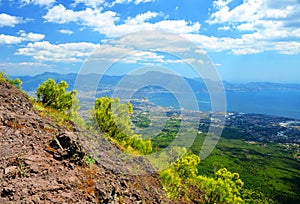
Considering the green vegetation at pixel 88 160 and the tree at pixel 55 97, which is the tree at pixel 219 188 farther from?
the green vegetation at pixel 88 160

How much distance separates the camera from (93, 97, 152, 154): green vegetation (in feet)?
80.7

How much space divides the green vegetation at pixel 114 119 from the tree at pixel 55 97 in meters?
2.41

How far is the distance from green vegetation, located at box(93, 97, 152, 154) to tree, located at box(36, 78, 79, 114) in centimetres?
241

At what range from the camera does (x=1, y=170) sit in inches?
317

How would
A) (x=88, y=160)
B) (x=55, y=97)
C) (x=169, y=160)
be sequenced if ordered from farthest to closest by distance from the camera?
(x=169, y=160)
(x=55, y=97)
(x=88, y=160)

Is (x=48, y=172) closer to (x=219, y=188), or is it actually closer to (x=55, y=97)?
(x=55, y=97)

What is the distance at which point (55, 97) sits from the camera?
2386 cm

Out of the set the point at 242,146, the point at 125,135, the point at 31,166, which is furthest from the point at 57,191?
the point at 242,146

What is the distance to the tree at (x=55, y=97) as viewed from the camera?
2350cm

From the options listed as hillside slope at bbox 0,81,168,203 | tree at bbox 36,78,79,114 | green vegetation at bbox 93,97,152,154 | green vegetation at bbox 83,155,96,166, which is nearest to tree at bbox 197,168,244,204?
green vegetation at bbox 93,97,152,154

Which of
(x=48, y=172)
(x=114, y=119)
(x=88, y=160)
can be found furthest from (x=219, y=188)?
(x=48, y=172)

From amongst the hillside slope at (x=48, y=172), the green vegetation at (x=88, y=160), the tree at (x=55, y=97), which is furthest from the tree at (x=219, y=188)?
the green vegetation at (x=88, y=160)

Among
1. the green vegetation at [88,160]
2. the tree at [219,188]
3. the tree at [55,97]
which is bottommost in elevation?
the tree at [219,188]

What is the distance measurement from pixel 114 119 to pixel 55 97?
561 cm
